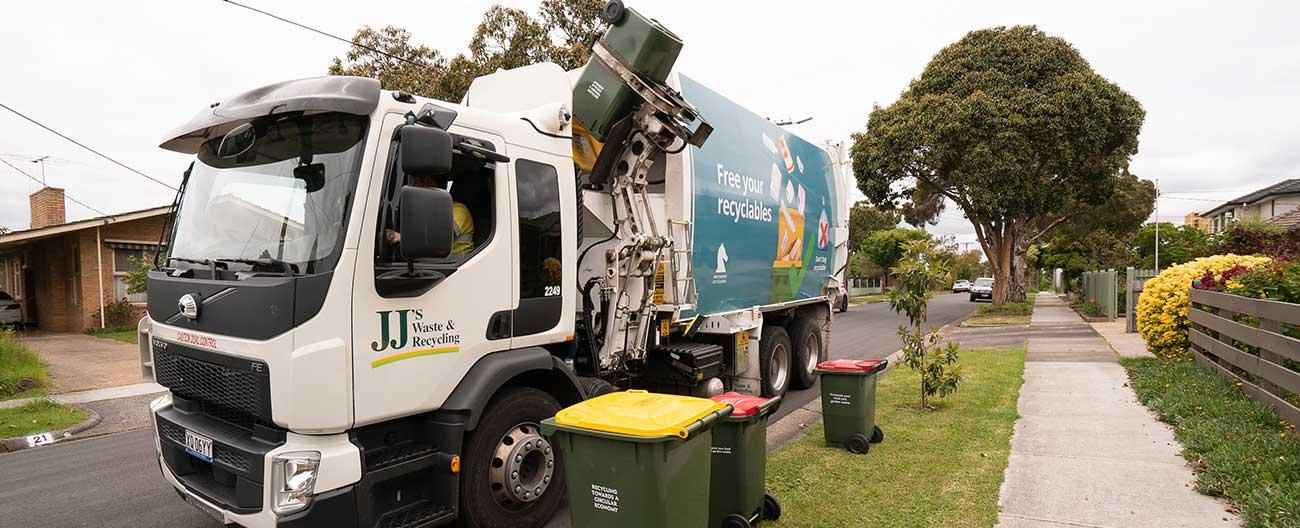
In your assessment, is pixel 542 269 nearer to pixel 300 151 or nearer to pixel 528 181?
pixel 528 181

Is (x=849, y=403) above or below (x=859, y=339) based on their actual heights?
above

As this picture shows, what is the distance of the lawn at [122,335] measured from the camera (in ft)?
52.5

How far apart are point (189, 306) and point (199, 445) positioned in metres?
Answer: 0.73

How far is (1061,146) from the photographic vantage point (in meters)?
18.4

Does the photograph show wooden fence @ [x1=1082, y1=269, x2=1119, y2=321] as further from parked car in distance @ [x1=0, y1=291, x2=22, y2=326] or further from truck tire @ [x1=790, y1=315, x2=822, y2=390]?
parked car in distance @ [x1=0, y1=291, x2=22, y2=326]

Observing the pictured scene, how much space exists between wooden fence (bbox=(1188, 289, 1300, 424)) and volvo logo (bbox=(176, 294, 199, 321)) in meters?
7.18

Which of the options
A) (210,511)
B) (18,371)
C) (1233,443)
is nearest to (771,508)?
(210,511)

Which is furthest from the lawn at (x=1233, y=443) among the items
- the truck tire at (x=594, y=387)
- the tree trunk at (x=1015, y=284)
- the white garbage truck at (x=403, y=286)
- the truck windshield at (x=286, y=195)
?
the tree trunk at (x=1015, y=284)

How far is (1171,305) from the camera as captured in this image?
29.8 ft

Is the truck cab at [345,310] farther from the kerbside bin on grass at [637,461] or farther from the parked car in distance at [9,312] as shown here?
the parked car in distance at [9,312]

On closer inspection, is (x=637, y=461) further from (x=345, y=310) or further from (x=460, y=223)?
(x=460, y=223)

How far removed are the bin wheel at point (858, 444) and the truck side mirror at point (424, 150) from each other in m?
3.86

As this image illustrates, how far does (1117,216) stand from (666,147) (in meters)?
34.4

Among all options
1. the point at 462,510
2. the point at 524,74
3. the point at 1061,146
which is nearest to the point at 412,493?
the point at 462,510
